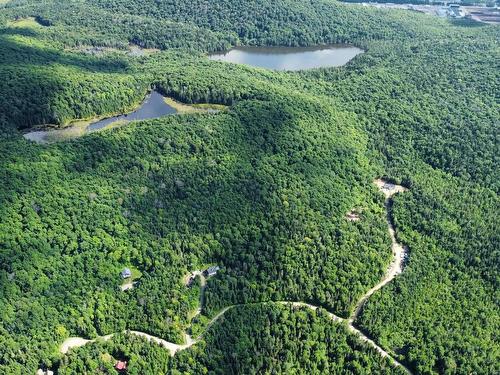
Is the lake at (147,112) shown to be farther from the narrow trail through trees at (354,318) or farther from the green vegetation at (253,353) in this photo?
the green vegetation at (253,353)

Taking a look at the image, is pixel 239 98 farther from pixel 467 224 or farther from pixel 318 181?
pixel 467 224

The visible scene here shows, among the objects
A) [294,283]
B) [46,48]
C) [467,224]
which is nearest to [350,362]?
[294,283]

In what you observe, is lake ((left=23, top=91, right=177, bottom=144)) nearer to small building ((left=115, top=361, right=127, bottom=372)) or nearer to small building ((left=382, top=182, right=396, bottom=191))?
small building ((left=382, top=182, right=396, bottom=191))

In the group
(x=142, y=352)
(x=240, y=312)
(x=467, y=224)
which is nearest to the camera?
(x=142, y=352)

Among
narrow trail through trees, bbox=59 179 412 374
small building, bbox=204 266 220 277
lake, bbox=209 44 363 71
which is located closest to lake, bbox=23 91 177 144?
lake, bbox=209 44 363 71

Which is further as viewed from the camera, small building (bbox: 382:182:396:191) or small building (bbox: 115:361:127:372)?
small building (bbox: 382:182:396:191)

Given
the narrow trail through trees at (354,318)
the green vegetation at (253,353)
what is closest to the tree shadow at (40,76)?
the narrow trail through trees at (354,318)

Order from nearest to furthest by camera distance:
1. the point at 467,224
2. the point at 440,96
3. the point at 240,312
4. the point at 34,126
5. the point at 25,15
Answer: the point at 240,312 → the point at 467,224 → the point at 34,126 → the point at 440,96 → the point at 25,15
